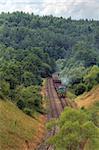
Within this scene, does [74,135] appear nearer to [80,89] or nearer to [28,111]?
[28,111]

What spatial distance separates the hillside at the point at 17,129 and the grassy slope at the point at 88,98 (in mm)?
31850

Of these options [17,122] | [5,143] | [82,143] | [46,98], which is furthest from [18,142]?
[46,98]

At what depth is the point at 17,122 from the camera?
7544cm

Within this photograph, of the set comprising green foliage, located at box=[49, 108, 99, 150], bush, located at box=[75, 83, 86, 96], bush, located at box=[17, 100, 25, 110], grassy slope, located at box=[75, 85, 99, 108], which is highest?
bush, located at box=[75, 83, 86, 96]

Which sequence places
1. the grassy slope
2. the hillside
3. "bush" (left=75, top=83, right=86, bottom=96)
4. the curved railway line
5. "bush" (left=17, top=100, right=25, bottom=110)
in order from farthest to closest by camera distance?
"bush" (left=75, top=83, right=86, bottom=96)
the grassy slope
the curved railway line
"bush" (left=17, top=100, right=25, bottom=110)
the hillside

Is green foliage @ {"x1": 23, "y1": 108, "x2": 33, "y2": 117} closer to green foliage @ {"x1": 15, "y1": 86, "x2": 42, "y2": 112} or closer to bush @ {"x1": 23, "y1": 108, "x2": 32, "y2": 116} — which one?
bush @ {"x1": 23, "y1": 108, "x2": 32, "y2": 116}

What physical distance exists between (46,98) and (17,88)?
2622 cm

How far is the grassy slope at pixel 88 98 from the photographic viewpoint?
119081 millimetres

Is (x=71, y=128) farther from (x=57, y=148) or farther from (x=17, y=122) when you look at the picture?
(x=17, y=122)

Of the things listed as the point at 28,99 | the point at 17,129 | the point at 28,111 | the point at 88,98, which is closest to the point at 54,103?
the point at 88,98

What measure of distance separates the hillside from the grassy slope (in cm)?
3185

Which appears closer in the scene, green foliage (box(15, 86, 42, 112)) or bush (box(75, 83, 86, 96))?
green foliage (box(15, 86, 42, 112))

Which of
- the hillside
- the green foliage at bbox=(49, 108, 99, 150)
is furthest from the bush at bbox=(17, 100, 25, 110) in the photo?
the green foliage at bbox=(49, 108, 99, 150)

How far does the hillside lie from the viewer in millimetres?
65375
